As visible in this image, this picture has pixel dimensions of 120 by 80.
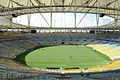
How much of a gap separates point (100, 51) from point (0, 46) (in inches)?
804

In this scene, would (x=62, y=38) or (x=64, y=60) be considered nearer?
(x=64, y=60)

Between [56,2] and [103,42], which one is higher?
[56,2]

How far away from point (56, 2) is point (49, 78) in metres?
28.5

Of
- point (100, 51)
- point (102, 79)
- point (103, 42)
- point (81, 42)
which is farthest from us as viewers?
point (81, 42)

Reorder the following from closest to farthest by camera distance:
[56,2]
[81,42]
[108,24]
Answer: [56,2]
[81,42]
[108,24]

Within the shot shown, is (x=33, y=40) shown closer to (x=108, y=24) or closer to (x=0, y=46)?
(x=0, y=46)

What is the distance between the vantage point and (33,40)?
194 ft

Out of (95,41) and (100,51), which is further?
(95,41)

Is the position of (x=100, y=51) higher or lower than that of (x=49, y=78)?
lower

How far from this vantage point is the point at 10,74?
21906 mm

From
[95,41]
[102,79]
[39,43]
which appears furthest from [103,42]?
[102,79]

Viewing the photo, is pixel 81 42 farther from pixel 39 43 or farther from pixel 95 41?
pixel 39 43

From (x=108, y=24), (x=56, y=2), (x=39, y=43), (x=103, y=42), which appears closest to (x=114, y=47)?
(x=103, y=42)

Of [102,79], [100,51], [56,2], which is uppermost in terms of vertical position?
[56,2]
